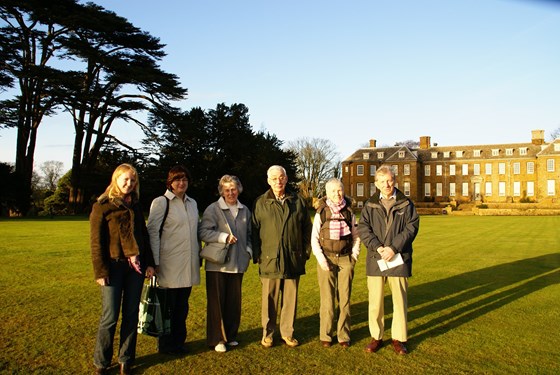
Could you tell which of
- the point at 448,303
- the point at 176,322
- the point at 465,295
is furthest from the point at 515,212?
the point at 176,322

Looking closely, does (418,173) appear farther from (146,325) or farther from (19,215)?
(146,325)

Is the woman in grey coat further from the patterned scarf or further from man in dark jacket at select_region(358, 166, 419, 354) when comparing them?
man in dark jacket at select_region(358, 166, 419, 354)

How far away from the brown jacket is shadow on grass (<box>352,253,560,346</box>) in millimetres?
2727

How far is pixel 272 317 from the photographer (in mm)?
4801

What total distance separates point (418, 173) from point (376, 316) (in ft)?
202

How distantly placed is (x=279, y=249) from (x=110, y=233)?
1.64 m

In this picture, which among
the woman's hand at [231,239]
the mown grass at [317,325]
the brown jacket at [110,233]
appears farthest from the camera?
the woman's hand at [231,239]

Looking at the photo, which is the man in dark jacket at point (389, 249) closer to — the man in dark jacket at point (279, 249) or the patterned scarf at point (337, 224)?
the patterned scarf at point (337, 224)

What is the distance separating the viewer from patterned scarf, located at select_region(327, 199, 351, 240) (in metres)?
4.80

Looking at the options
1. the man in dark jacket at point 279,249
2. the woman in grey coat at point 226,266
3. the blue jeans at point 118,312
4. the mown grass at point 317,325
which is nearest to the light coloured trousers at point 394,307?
the mown grass at point 317,325

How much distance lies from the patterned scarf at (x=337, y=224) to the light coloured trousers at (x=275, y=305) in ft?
2.05

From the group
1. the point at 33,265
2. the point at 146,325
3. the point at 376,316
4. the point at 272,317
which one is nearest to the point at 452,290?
the point at 376,316

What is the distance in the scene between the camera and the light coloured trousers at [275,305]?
15.7 ft

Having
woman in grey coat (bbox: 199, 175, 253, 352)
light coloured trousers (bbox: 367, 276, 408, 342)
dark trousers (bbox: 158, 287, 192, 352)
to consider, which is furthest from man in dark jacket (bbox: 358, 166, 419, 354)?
dark trousers (bbox: 158, 287, 192, 352)
